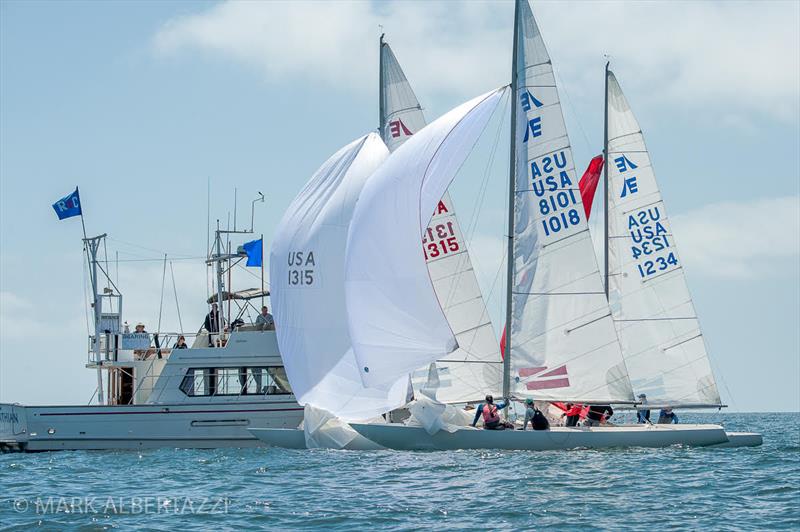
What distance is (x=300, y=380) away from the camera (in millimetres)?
25344

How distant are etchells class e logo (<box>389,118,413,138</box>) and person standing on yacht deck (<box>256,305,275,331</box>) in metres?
5.37

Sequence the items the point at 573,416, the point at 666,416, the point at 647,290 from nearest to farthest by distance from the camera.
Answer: the point at 573,416 < the point at 666,416 < the point at 647,290

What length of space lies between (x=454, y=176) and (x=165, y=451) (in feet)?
Answer: 32.3

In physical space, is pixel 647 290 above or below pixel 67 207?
below

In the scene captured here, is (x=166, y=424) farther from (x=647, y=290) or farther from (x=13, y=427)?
(x=647, y=290)

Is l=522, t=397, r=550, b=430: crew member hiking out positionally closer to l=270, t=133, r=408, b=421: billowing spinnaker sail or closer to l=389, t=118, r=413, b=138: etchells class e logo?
l=270, t=133, r=408, b=421: billowing spinnaker sail

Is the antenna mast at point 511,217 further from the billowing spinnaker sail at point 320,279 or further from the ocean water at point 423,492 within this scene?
the billowing spinnaker sail at point 320,279

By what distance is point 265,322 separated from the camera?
28844mm

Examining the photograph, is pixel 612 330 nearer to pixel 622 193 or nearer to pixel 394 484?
pixel 622 193

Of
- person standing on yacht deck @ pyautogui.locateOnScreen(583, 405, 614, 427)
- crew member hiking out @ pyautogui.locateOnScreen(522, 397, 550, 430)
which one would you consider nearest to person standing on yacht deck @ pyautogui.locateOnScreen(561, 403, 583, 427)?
person standing on yacht deck @ pyautogui.locateOnScreen(583, 405, 614, 427)

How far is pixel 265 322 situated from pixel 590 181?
Result: 28.0 feet

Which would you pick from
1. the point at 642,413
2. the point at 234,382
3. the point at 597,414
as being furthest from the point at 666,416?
the point at 234,382

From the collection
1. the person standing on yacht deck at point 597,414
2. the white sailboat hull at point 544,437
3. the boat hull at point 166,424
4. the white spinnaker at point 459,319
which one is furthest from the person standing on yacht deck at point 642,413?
the boat hull at point 166,424

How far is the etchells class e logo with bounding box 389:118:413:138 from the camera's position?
27469 millimetres
